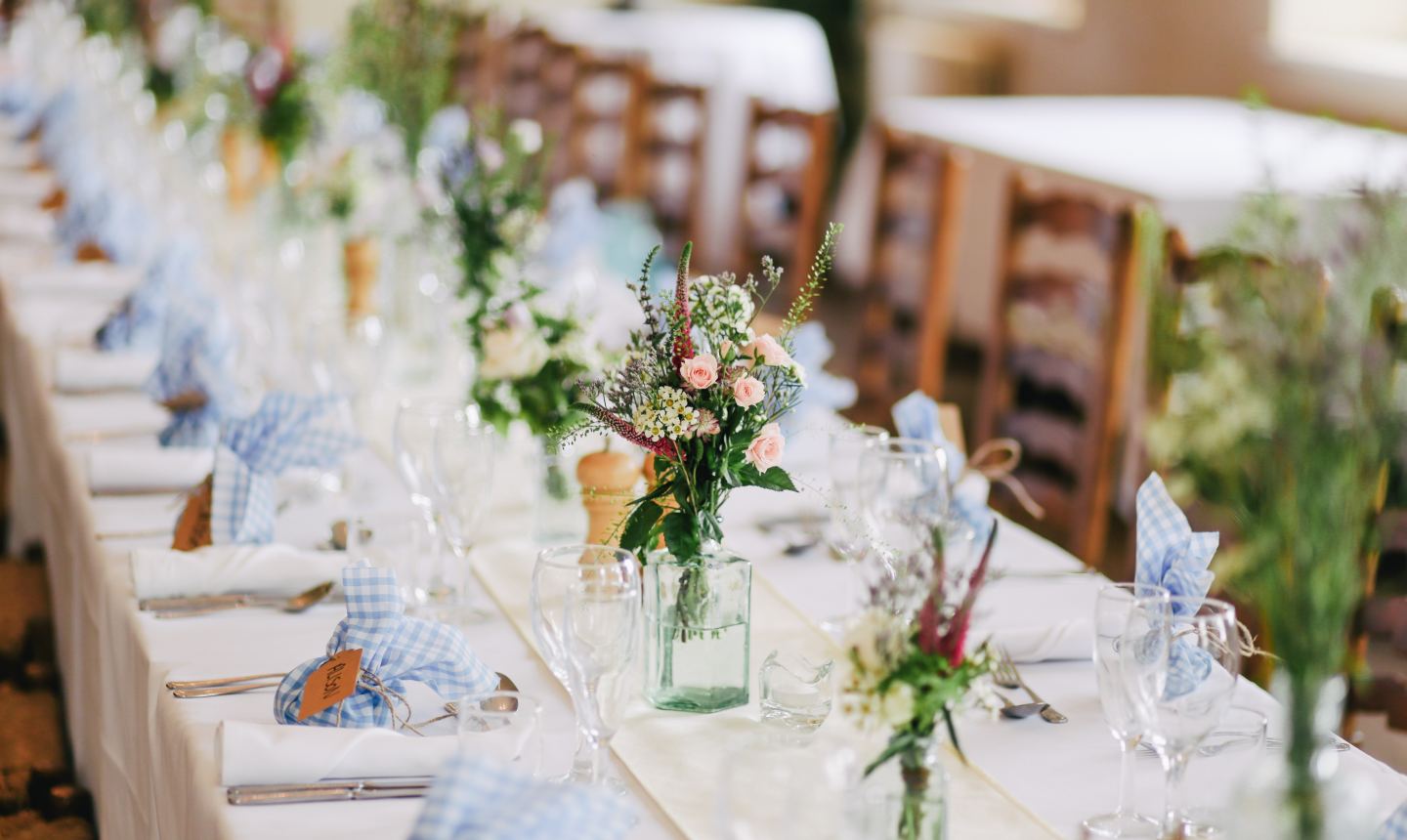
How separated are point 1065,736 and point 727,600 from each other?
319mm

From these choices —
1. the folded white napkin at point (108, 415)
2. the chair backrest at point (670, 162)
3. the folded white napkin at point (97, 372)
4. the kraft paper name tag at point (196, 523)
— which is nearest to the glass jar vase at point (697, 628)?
the kraft paper name tag at point (196, 523)

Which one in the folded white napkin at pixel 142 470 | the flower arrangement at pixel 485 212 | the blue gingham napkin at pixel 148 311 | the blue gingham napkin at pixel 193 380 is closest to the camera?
the folded white napkin at pixel 142 470

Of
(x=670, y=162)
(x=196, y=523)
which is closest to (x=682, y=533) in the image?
(x=196, y=523)

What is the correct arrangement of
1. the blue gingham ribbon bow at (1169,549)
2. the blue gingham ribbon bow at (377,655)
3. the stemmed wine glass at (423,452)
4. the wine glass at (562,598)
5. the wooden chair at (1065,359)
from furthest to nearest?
the wooden chair at (1065,359) < the stemmed wine glass at (423,452) < the blue gingham ribbon bow at (1169,549) < the blue gingham ribbon bow at (377,655) < the wine glass at (562,598)

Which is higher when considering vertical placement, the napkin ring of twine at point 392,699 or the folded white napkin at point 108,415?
the folded white napkin at point 108,415

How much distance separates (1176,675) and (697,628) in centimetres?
45

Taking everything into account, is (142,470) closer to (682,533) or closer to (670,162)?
(682,533)

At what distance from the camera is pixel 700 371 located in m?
1.37

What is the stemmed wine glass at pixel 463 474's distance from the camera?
166 cm

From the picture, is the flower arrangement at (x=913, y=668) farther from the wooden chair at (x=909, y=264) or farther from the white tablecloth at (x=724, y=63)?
the white tablecloth at (x=724, y=63)

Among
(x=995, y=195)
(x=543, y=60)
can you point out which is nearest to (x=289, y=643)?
(x=543, y=60)

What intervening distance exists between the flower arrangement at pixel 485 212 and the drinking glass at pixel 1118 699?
4.26 feet

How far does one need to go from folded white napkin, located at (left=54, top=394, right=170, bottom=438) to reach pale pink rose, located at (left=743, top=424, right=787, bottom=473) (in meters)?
1.18

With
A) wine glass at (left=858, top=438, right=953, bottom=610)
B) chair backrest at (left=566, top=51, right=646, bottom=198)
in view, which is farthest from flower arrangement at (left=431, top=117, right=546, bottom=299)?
chair backrest at (left=566, top=51, right=646, bottom=198)
